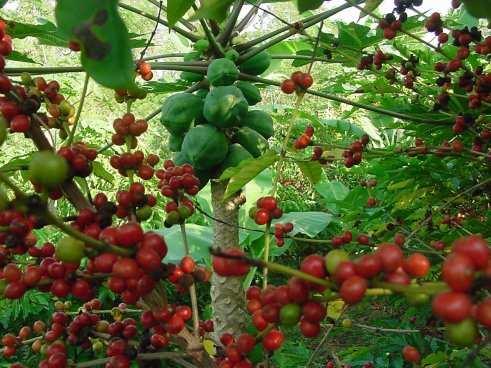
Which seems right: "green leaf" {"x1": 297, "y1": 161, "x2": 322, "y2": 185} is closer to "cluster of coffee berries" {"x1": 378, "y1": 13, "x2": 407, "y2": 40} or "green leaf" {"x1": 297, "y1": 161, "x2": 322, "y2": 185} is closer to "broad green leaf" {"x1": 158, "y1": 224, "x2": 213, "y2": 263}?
"cluster of coffee berries" {"x1": 378, "y1": 13, "x2": 407, "y2": 40}

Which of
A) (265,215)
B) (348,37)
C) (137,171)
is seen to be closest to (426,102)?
(348,37)

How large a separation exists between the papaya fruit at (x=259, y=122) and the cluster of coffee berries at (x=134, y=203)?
125 cm

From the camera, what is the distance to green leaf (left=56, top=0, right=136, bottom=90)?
464mm

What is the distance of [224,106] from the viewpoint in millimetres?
1735

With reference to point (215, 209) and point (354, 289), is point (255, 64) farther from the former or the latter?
point (354, 289)

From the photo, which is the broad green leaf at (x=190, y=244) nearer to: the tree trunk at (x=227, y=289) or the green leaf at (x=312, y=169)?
the tree trunk at (x=227, y=289)

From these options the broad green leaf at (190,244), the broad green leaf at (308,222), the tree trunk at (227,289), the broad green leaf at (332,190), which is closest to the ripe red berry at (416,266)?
the tree trunk at (227,289)

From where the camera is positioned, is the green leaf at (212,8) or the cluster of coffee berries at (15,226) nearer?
the cluster of coffee berries at (15,226)

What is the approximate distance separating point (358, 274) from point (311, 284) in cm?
6

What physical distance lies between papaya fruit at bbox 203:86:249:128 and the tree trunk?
0.28 meters

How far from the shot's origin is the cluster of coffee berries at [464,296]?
1.26 feet

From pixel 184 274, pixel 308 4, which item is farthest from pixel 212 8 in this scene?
pixel 184 274

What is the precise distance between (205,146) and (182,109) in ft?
0.60

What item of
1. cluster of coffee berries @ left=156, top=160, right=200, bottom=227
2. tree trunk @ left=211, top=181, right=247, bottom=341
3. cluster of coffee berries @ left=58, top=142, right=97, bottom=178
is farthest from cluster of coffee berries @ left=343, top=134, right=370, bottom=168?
cluster of coffee berries @ left=58, top=142, right=97, bottom=178
